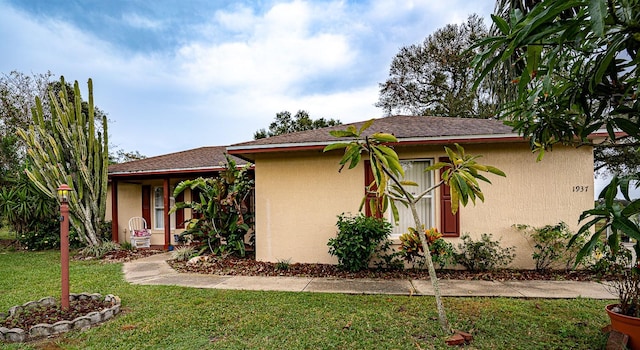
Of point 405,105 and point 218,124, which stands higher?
point 405,105

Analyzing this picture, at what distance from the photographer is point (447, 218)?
6.65 meters

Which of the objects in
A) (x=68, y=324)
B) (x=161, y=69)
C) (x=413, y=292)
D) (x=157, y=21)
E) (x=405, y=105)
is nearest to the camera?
(x=68, y=324)

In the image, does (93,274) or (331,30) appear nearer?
(93,274)

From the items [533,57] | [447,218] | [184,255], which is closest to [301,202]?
[447,218]

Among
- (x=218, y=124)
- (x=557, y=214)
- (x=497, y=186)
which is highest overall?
(x=218, y=124)

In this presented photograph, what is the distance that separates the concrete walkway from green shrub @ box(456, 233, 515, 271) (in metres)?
0.76

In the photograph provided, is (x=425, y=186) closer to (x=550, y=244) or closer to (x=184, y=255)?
(x=550, y=244)

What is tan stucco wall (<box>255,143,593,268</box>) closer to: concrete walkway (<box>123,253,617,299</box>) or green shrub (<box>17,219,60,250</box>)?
concrete walkway (<box>123,253,617,299</box>)

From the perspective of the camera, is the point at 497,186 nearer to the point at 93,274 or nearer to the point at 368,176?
the point at 368,176

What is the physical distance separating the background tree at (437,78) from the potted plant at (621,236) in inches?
587

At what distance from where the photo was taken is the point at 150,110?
49.4 feet

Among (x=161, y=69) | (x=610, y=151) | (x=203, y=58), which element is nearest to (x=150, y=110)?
(x=161, y=69)

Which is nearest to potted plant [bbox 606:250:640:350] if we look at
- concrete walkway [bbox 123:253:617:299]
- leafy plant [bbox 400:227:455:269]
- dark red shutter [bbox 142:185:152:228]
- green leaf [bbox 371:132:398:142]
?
concrete walkway [bbox 123:253:617:299]

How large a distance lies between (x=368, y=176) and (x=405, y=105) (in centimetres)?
1568
